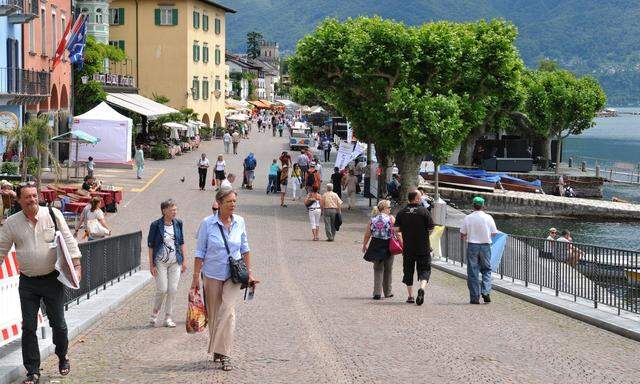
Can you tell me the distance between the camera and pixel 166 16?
78375 millimetres

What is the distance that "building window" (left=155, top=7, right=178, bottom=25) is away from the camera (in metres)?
78.2

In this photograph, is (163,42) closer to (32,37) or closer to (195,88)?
(195,88)

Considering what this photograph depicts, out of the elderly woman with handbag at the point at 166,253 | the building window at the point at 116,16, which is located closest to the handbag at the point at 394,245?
the elderly woman with handbag at the point at 166,253

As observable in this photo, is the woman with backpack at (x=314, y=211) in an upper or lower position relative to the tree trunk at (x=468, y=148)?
lower

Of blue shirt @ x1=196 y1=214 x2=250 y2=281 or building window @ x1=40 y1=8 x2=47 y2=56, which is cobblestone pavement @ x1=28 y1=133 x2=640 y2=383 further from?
building window @ x1=40 y1=8 x2=47 y2=56

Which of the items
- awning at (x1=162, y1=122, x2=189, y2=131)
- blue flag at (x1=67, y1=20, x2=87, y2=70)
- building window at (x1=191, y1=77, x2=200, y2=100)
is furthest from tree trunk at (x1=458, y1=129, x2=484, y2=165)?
blue flag at (x1=67, y1=20, x2=87, y2=70)

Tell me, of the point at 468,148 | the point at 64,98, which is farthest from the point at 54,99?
the point at 468,148

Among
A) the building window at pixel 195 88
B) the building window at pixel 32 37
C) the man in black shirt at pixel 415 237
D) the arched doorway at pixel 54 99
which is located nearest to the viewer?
the man in black shirt at pixel 415 237

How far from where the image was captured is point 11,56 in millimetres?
38656

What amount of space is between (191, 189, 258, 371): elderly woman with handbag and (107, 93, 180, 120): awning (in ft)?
151

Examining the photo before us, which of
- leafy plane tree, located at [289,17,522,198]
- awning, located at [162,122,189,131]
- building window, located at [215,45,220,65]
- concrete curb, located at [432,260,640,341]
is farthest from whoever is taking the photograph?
building window, located at [215,45,220,65]

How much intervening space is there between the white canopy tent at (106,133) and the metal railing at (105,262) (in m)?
26.5

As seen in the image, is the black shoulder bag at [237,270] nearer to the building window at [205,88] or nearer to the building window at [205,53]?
the building window at [205,53]

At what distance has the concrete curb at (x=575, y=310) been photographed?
13.2m
